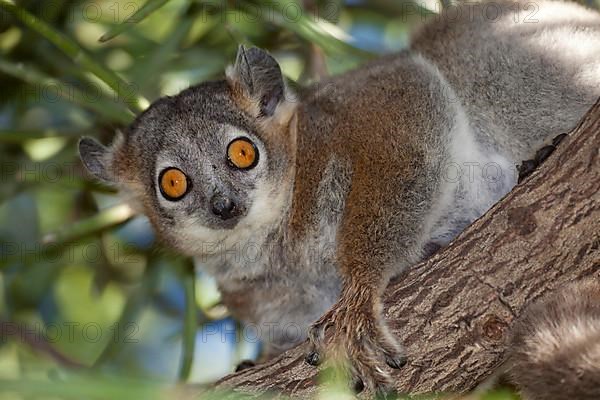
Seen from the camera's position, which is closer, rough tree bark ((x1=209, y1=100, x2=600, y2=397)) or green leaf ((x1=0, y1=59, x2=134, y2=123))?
rough tree bark ((x1=209, y1=100, x2=600, y2=397))

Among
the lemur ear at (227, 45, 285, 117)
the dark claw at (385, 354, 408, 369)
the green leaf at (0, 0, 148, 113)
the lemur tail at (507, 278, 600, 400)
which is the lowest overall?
the lemur tail at (507, 278, 600, 400)

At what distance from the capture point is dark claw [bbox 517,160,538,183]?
Result: 3.55m

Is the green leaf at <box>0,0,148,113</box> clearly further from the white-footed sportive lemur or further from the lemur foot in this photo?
the lemur foot

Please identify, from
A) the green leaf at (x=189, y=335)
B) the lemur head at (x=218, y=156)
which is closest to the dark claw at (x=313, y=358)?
the lemur head at (x=218, y=156)

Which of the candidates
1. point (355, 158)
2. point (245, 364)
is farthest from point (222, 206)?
point (245, 364)

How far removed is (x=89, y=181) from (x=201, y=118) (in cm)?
155

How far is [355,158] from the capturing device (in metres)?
3.71

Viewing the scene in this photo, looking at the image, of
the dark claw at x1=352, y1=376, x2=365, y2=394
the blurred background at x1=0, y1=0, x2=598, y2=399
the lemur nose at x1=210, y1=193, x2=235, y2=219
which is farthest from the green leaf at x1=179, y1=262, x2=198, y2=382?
the dark claw at x1=352, y1=376, x2=365, y2=394

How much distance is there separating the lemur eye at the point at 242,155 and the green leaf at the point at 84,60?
31.7 inches

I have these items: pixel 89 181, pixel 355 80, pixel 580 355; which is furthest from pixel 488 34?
pixel 89 181

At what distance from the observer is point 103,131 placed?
5.83m

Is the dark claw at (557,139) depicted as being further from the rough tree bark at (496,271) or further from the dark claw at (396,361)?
the dark claw at (396,361)

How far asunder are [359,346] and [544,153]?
1.18 meters

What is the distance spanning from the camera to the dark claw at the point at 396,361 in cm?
324
